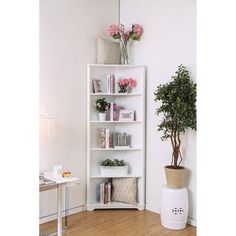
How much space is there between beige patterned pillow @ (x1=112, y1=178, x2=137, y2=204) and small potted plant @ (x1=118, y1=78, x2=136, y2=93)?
1.11 metres

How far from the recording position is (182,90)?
9.71ft

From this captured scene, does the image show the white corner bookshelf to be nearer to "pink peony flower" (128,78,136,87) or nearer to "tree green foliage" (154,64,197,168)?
"pink peony flower" (128,78,136,87)

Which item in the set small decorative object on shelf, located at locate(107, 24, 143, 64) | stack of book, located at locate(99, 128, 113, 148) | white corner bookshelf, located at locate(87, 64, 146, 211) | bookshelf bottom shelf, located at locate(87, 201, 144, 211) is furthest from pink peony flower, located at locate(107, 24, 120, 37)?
bookshelf bottom shelf, located at locate(87, 201, 144, 211)

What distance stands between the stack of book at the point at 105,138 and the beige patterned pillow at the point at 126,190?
464 mm

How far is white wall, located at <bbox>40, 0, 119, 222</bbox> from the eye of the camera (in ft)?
10.6

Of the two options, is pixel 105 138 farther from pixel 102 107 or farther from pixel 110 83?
pixel 110 83

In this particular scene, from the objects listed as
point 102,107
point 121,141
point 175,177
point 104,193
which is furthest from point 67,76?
point 175,177

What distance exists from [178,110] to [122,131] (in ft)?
3.94

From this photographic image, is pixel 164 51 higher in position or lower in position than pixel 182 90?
higher
